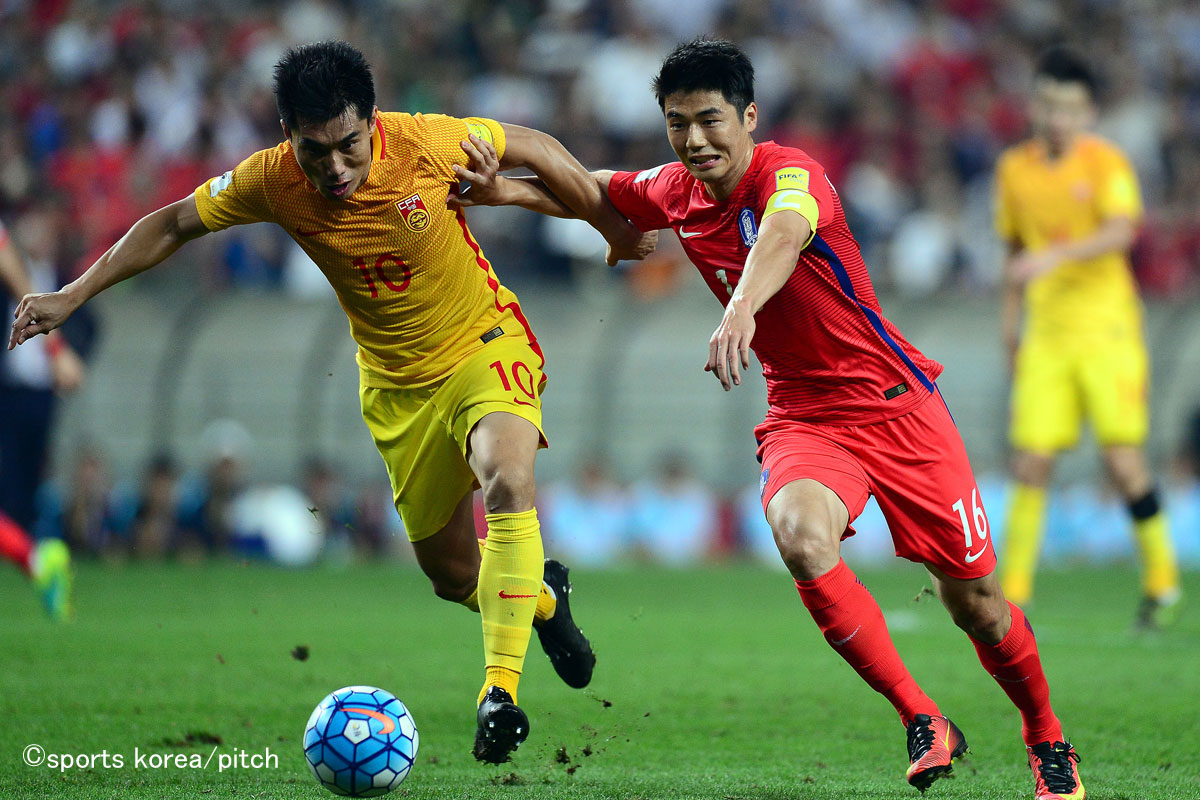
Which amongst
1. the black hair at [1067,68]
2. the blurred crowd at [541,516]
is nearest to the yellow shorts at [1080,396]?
the black hair at [1067,68]

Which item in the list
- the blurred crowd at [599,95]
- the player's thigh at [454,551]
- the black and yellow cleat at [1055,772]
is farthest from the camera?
the blurred crowd at [599,95]

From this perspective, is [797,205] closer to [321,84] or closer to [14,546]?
[321,84]

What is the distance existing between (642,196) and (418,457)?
1294 millimetres

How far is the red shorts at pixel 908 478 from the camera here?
476 centimetres

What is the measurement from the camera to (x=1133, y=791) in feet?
15.7

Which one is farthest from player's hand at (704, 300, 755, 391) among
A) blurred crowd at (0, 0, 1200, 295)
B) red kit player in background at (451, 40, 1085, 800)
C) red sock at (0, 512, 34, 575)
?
blurred crowd at (0, 0, 1200, 295)

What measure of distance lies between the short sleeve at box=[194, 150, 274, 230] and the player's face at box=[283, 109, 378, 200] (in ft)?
0.53

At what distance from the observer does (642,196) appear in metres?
5.49

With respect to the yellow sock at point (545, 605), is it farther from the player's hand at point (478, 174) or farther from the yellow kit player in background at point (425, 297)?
the player's hand at point (478, 174)

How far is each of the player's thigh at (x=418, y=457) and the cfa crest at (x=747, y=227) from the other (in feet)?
4.46

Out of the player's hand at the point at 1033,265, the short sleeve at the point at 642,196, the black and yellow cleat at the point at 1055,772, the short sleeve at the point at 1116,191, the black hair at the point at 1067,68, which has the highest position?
the black hair at the point at 1067,68

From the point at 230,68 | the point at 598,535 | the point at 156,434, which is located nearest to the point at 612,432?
the point at 598,535

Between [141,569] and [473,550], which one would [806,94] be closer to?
[141,569]

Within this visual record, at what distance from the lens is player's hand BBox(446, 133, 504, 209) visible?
550 centimetres
